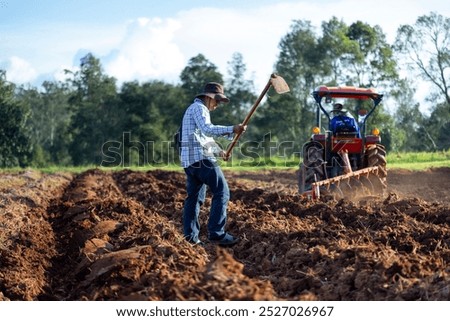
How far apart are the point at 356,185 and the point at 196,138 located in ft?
20.5

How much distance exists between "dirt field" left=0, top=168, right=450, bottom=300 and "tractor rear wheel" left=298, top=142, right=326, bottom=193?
102 cm

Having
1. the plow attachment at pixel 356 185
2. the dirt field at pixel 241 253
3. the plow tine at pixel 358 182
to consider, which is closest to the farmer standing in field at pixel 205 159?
the dirt field at pixel 241 253

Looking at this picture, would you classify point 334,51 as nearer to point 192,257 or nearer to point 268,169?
point 268,169

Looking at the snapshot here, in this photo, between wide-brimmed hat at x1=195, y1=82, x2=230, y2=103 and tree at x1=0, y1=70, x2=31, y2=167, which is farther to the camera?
tree at x1=0, y1=70, x2=31, y2=167

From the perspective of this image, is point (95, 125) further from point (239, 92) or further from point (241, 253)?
point (241, 253)

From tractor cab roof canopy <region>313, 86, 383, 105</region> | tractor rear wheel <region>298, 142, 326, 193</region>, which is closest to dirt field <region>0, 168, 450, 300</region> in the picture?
tractor rear wheel <region>298, 142, 326, 193</region>

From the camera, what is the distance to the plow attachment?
1252cm

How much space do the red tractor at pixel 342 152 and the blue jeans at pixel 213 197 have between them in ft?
16.1

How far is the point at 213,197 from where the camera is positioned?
8.27 meters

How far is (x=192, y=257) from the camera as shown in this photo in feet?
22.1

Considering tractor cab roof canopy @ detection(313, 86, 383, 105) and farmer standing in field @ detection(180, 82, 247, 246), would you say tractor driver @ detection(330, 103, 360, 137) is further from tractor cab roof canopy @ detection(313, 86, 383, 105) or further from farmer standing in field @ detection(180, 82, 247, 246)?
farmer standing in field @ detection(180, 82, 247, 246)

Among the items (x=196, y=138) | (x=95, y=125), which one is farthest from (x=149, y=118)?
(x=196, y=138)

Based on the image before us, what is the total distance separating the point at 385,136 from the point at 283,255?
37.4 metres

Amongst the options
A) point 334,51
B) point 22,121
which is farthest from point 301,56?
point 22,121
